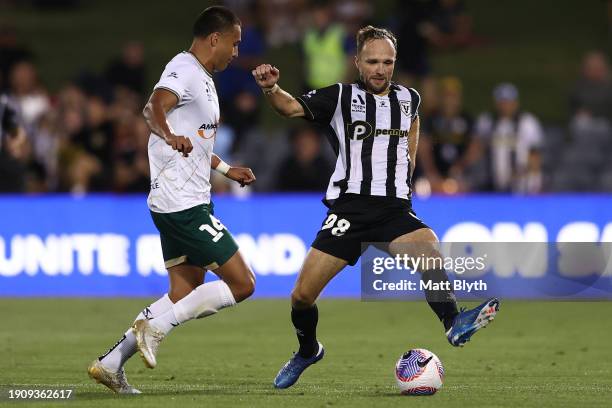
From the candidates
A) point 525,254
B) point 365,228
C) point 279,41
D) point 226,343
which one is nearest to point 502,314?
point 525,254

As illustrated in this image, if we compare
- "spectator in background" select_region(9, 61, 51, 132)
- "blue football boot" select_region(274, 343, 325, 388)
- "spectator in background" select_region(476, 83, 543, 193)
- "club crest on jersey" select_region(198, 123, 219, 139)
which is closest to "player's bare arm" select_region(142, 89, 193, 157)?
"club crest on jersey" select_region(198, 123, 219, 139)

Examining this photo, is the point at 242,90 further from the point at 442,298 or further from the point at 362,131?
the point at 442,298

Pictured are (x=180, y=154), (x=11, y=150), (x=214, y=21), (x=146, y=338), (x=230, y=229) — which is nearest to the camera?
(x=146, y=338)

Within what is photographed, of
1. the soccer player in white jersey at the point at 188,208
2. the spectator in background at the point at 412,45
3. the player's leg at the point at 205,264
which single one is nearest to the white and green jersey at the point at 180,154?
the soccer player in white jersey at the point at 188,208

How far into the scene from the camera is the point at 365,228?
8719 millimetres

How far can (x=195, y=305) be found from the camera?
8.35 metres

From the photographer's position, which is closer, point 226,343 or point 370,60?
point 370,60

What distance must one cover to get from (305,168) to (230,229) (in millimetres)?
1861

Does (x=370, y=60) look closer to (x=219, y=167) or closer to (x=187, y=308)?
(x=219, y=167)

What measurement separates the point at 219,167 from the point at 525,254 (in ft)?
23.7

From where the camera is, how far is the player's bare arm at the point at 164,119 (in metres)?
7.87

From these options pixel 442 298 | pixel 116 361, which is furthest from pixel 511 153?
pixel 116 361

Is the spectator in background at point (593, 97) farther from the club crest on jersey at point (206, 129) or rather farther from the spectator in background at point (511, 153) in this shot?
the club crest on jersey at point (206, 129)

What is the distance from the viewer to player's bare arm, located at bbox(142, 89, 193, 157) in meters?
7.87
